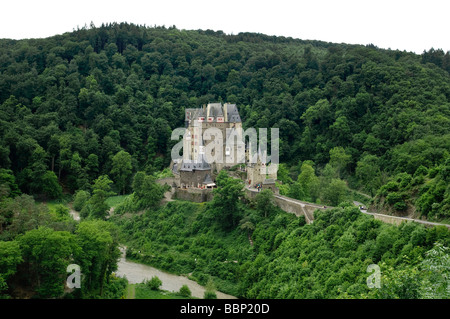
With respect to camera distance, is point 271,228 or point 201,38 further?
point 201,38

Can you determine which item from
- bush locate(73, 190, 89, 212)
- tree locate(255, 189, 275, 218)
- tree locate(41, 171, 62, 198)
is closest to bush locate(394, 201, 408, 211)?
tree locate(255, 189, 275, 218)

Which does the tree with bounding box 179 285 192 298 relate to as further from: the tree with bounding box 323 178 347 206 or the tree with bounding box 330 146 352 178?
the tree with bounding box 330 146 352 178

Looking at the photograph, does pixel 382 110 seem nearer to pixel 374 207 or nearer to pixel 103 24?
pixel 374 207

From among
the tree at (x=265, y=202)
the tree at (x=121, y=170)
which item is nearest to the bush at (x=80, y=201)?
the tree at (x=121, y=170)

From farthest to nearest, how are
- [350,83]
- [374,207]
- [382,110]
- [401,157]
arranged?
[350,83], [382,110], [401,157], [374,207]

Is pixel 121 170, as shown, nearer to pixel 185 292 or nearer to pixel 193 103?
pixel 193 103

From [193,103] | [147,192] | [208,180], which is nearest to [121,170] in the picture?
[147,192]

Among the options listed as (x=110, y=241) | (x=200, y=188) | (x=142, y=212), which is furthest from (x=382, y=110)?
(x=110, y=241)
